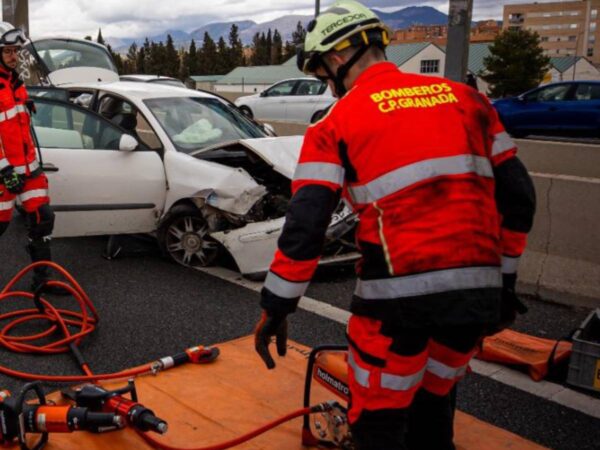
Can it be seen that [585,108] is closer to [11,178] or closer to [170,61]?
[11,178]

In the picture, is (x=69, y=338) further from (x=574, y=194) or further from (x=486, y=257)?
(x=574, y=194)

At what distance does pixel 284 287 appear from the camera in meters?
2.26

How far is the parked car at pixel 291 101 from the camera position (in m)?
18.5

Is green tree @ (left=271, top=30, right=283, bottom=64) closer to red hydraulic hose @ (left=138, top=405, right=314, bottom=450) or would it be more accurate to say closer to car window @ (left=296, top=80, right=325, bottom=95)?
car window @ (left=296, top=80, right=325, bottom=95)

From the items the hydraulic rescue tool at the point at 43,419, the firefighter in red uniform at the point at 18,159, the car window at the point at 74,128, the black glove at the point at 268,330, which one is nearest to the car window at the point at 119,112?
the car window at the point at 74,128

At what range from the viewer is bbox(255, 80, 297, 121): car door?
19344 mm

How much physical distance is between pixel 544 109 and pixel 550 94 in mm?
503

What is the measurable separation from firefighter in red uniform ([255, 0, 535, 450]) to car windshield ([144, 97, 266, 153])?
14.5 feet

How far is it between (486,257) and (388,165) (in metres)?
0.45

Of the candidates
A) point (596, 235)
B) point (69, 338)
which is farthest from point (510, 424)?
point (69, 338)

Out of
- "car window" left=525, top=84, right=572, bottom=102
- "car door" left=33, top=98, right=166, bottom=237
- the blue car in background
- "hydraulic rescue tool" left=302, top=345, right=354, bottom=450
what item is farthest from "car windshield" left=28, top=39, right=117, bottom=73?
"hydraulic rescue tool" left=302, top=345, right=354, bottom=450

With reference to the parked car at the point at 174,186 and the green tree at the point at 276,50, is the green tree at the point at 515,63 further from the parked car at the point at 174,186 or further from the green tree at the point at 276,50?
the parked car at the point at 174,186

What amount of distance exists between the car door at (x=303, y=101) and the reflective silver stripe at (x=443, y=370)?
16315mm

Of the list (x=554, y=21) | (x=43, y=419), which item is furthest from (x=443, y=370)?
(x=554, y=21)
